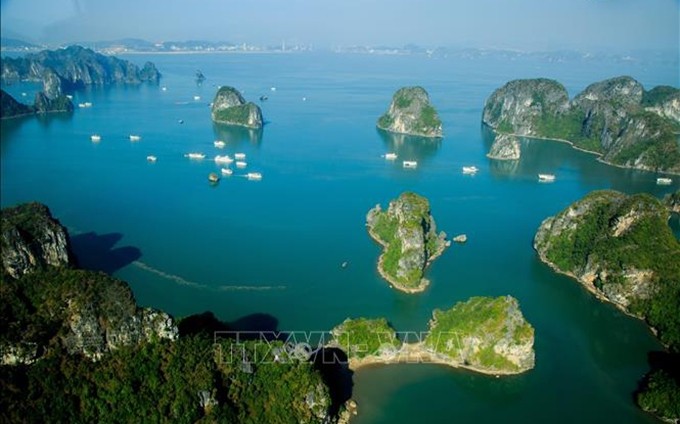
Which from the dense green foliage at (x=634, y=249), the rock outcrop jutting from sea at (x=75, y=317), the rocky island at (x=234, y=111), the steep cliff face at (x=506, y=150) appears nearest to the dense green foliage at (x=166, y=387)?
the rock outcrop jutting from sea at (x=75, y=317)

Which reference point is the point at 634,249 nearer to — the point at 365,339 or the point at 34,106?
the point at 365,339

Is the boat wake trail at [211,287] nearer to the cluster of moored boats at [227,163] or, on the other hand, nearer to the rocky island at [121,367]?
the rocky island at [121,367]

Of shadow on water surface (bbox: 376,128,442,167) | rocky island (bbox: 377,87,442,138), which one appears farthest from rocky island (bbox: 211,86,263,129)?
rocky island (bbox: 377,87,442,138)

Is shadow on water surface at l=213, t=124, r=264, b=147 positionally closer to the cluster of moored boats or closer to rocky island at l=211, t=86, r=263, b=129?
rocky island at l=211, t=86, r=263, b=129

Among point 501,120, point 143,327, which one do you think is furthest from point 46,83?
point 143,327

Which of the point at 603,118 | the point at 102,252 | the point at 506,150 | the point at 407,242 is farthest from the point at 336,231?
the point at 603,118
